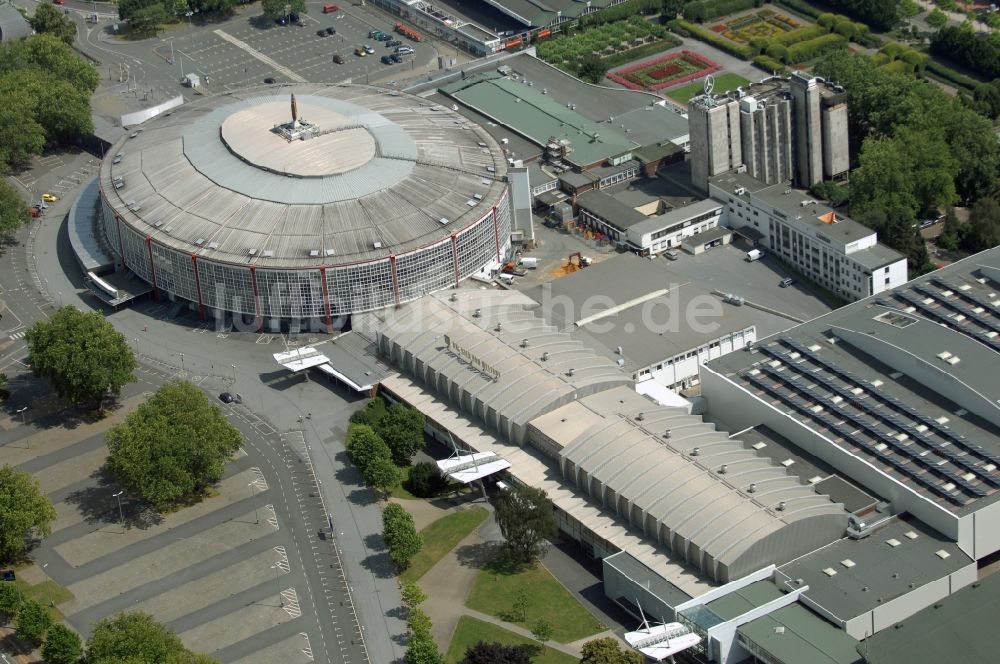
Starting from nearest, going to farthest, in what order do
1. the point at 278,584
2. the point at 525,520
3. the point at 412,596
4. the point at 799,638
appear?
the point at 799,638 → the point at 412,596 → the point at 525,520 → the point at 278,584

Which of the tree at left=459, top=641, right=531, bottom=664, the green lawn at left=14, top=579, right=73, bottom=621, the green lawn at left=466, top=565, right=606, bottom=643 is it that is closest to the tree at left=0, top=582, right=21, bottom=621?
the green lawn at left=14, top=579, right=73, bottom=621

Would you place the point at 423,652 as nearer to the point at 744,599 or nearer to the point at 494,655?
the point at 494,655

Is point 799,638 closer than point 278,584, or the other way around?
point 799,638

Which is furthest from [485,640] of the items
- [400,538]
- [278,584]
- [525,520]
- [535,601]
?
[278,584]

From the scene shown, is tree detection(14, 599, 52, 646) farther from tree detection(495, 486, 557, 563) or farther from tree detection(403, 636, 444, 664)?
tree detection(495, 486, 557, 563)

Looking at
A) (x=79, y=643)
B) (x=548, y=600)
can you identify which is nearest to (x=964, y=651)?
(x=548, y=600)

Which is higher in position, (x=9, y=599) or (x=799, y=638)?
(x=799, y=638)

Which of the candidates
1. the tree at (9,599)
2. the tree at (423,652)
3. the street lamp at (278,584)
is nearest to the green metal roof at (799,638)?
the tree at (423,652)
